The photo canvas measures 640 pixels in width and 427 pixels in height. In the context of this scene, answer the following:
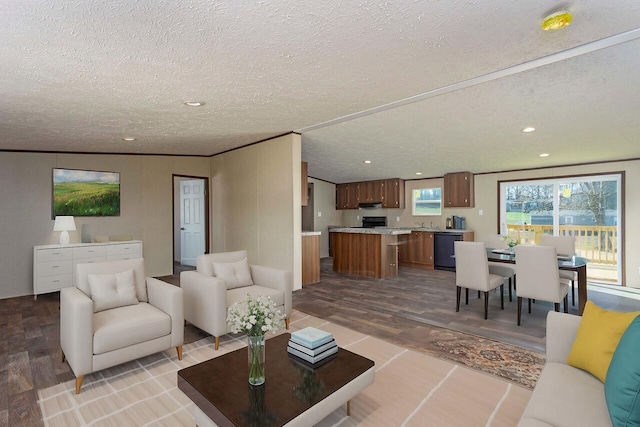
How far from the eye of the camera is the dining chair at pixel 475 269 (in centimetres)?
380

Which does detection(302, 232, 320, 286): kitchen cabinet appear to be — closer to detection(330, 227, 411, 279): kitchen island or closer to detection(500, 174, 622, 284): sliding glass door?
detection(330, 227, 411, 279): kitchen island

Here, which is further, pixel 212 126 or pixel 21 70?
pixel 212 126

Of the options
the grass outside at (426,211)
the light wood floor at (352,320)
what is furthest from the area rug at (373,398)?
the grass outside at (426,211)

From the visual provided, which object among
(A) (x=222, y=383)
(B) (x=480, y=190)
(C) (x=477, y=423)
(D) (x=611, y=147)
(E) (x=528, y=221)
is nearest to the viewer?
(A) (x=222, y=383)

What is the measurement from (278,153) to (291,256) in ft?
5.66

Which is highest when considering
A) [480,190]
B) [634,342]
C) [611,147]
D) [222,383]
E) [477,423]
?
[611,147]

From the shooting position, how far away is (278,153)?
17.2 feet

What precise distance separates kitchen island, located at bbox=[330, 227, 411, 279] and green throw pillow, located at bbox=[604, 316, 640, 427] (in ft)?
15.4

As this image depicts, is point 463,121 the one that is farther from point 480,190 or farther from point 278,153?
point 480,190

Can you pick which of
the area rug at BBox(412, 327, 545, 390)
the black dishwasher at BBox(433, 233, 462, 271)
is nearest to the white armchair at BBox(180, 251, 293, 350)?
the area rug at BBox(412, 327, 545, 390)

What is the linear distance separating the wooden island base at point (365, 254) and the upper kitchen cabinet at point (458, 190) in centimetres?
195

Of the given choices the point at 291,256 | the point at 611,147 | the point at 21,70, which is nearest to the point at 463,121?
the point at 611,147

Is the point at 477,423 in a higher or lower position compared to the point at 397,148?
lower

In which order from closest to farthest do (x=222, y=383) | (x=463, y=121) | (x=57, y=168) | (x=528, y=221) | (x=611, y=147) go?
1. (x=222, y=383)
2. (x=463, y=121)
3. (x=611, y=147)
4. (x=57, y=168)
5. (x=528, y=221)
